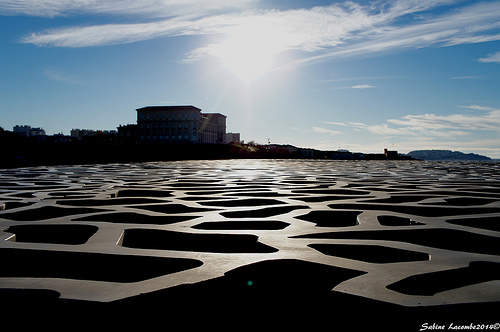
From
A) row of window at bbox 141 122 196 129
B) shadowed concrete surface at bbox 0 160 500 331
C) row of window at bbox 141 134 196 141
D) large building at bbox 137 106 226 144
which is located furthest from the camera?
row of window at bbox 141 122 196 129

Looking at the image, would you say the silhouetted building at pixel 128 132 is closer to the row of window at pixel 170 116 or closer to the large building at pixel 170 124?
the large building at pixel 170 124

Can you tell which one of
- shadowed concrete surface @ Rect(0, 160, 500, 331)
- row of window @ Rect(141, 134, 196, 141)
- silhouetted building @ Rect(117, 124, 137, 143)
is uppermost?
silhouetted building @ Rect(117, 124, 137, 143)

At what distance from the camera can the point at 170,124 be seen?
117375 millimetres

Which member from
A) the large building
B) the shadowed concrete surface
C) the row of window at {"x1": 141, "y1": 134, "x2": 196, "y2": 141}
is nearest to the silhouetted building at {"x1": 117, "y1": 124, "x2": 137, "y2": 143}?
the large building

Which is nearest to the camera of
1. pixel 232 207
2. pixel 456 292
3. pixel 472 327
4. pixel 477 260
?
pixel 472 327

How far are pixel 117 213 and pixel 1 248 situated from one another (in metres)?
2.26

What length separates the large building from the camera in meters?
116

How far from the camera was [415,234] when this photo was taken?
4680 mm

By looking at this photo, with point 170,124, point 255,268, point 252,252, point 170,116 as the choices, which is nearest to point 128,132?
point 170,124

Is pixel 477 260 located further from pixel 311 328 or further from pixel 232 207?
pixel 232 207

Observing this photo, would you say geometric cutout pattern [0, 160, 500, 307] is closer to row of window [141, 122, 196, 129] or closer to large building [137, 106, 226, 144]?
large building [137, 106, 226, 144]

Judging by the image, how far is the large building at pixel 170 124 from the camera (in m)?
116

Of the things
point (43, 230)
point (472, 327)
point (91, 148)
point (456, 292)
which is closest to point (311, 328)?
point (472, 327)

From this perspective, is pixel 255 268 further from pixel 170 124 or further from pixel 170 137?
pixel 170 124
